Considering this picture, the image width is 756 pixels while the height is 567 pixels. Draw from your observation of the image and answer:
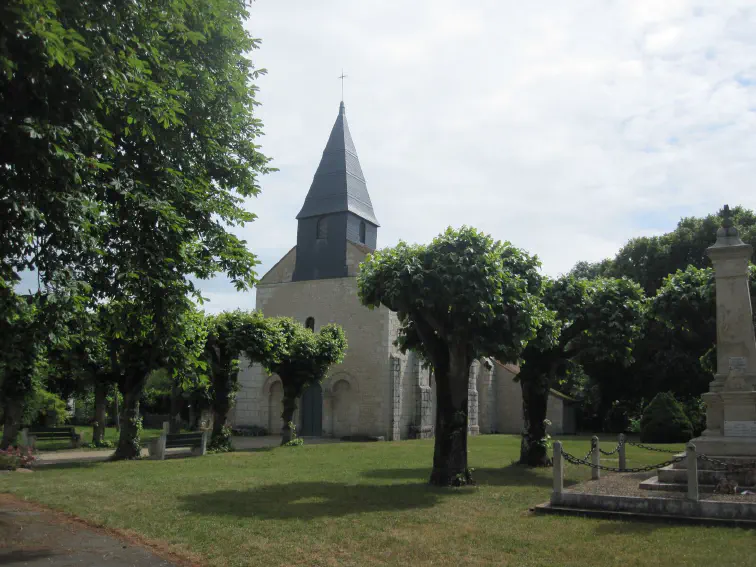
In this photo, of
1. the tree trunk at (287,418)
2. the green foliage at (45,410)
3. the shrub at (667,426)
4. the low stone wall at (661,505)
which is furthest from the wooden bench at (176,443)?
the shrub at (667,426)

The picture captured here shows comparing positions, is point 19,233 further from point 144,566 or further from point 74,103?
point 144,566

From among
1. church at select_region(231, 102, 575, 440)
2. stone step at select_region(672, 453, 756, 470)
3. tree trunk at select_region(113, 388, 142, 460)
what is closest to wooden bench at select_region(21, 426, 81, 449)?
tree trunk at select_region(113, 388, 142, 460)

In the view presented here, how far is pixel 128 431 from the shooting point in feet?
55.6

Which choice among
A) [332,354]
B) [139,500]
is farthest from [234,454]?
[139,500]

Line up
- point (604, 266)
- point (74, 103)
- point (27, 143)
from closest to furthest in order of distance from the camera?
point (27, 143)
point (74, 103)
point (604, 266)

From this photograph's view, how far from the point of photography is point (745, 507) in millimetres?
7906

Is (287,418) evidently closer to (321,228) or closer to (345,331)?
(345,331)

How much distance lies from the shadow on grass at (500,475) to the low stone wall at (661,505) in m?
2.81

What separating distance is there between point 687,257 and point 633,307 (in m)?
21.7

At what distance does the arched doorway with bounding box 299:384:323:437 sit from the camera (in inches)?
1176

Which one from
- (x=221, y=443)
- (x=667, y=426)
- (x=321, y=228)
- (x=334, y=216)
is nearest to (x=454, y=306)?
(x=221, y=443)

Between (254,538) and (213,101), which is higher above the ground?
(213,101)

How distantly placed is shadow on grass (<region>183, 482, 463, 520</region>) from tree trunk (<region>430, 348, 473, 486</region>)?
1.69 feet

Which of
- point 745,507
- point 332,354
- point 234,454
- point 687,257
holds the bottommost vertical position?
point 234,454
